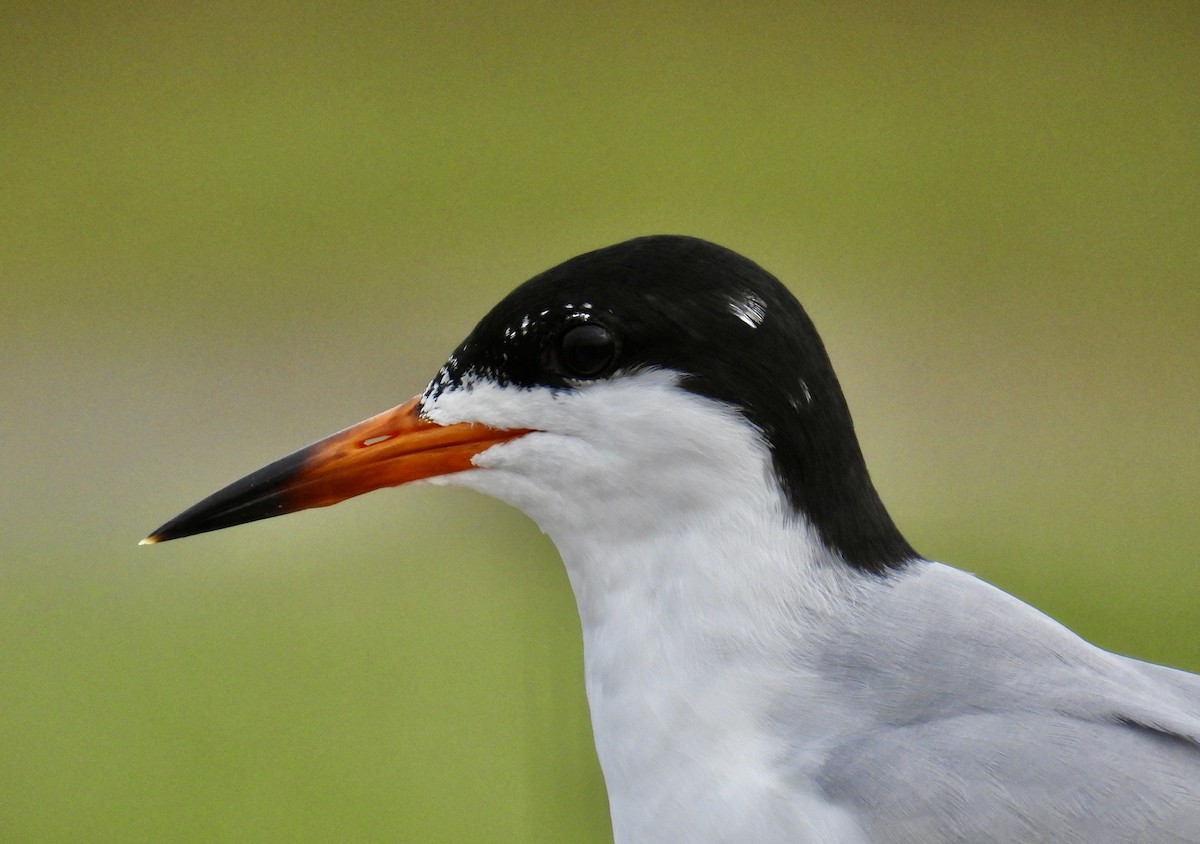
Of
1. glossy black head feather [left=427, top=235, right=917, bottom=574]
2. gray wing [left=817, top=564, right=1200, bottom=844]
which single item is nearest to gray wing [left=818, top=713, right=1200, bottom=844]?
gray wing [left=817, top=564, right=1200, bottom=844]

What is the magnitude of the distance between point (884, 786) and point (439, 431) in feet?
0.99

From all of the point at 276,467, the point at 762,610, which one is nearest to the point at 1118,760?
the point at 762,610

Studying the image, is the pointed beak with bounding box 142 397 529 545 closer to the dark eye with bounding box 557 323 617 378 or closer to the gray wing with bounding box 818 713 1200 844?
the dark eye with bounding box 557 323 617 378

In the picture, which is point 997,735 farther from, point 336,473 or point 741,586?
point 336,473

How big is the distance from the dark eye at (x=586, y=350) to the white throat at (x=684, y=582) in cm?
1

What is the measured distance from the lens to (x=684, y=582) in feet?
1.86

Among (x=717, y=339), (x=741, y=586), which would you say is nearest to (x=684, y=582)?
(x=741, y=586)

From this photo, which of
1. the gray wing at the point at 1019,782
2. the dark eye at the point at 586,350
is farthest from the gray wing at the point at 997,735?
the dark eye at the point at 586,350

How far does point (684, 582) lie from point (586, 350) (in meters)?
0.14

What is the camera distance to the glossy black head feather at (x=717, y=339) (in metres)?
0.55

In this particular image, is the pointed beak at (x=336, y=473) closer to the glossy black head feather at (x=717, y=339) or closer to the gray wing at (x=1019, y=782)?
the glossy black head feather at (x=717, y=339)

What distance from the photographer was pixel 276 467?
622mm

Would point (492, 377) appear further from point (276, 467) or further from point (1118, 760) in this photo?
point (1118, 760)

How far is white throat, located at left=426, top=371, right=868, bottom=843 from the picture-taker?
1.80ft
